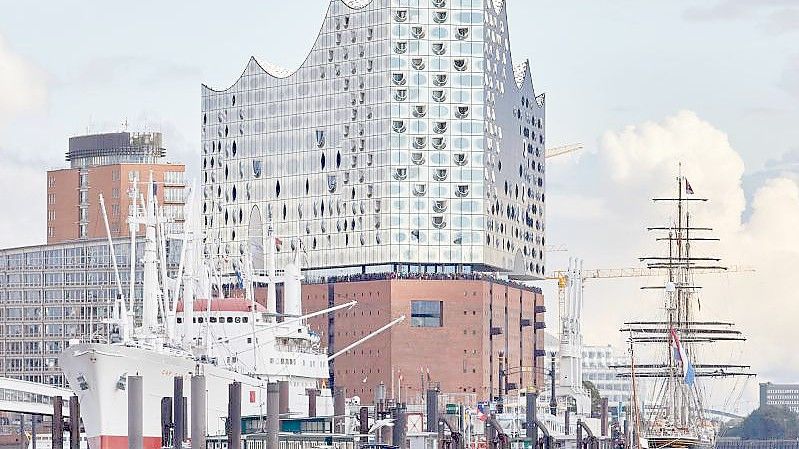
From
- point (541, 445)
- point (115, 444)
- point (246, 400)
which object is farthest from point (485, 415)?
point (115, 444)

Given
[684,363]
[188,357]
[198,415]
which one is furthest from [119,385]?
[684,363]

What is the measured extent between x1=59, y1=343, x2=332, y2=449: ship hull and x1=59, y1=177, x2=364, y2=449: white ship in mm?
62

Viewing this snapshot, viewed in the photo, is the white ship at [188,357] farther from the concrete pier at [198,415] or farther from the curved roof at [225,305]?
the concrete pier at [198,415]

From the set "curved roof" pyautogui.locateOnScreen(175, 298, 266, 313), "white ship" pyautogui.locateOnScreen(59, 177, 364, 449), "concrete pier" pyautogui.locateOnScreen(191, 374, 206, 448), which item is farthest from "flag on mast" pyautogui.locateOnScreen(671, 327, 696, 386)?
"concrete pier" pyautogui.locateOnScreen(191, 374, 206, 448)

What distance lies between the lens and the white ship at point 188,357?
12556 cm

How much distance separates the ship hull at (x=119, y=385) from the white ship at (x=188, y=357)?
0.20 ft

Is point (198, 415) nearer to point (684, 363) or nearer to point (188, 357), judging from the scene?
point (188, 357)

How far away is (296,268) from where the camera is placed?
16600 centimetres

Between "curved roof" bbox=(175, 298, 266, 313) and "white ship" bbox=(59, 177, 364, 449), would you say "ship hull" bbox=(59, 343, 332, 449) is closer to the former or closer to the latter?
"white ship" bbox=(59, 177, 364, 449)

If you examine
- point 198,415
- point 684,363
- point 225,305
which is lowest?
point 684,363

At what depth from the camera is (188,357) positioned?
130m

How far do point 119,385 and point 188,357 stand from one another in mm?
5657

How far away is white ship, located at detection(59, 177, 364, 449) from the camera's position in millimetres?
125562

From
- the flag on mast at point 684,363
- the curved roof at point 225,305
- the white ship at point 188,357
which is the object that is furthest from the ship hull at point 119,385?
the flag on mast at point 684,363
